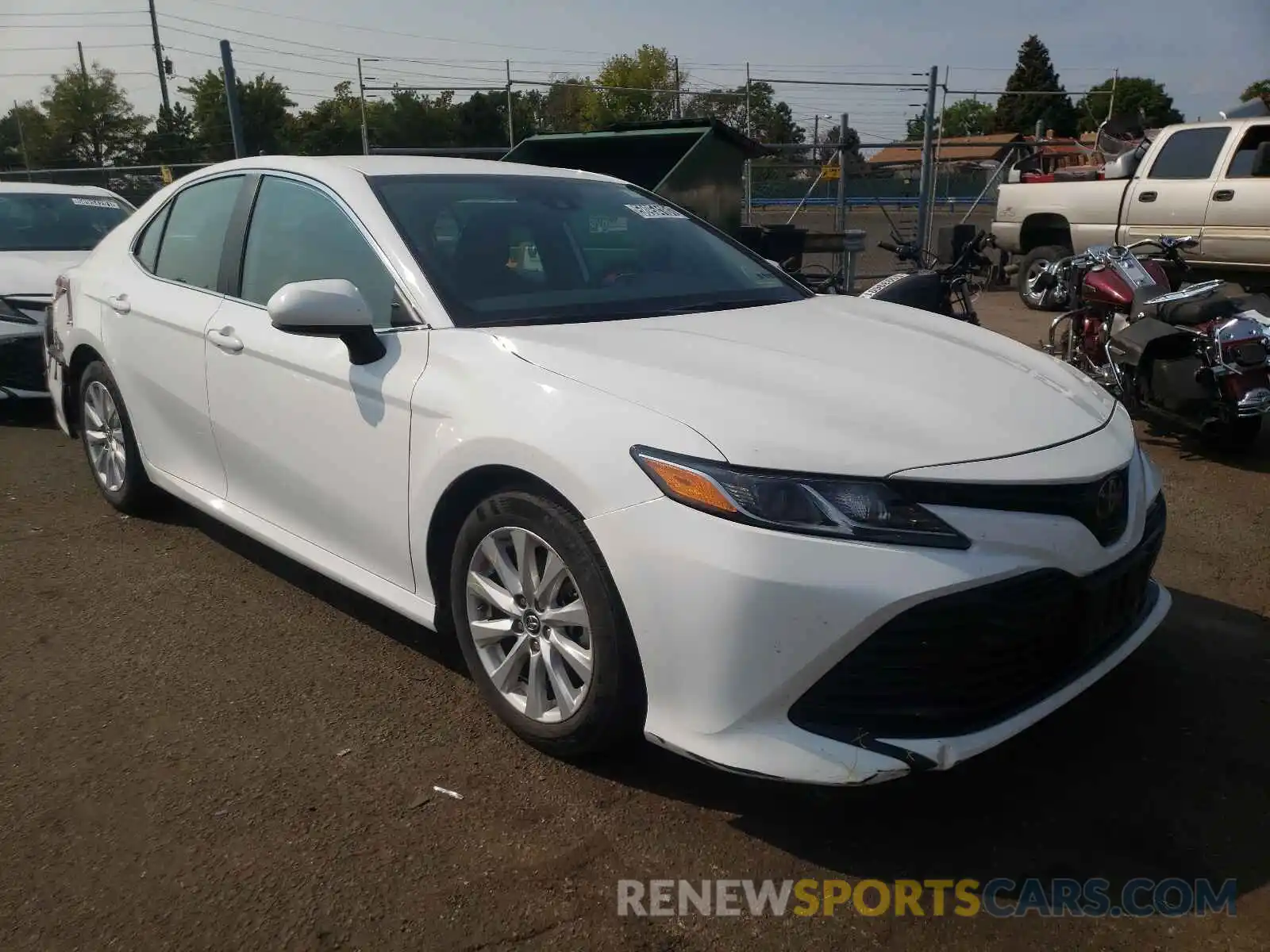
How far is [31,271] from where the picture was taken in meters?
6.79

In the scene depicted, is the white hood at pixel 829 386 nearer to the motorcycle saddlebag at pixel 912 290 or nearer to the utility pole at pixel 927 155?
the motorcycle saddlebag at pixel 912 290

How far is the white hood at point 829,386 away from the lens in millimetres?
2264

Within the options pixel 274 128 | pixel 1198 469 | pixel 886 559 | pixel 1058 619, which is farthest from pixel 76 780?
pixel 274 128

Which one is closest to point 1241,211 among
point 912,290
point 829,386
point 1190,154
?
point 1190,154

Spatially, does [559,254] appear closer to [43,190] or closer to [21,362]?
[21,362]

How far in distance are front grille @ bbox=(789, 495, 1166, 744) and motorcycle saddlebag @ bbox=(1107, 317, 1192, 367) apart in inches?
143

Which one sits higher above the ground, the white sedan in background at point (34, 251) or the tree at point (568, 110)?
the tree at point (568, 110)

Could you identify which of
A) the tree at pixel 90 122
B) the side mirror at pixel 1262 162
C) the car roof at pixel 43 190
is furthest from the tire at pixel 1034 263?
the tree at pixel 90 122

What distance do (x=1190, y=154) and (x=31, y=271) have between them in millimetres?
9663

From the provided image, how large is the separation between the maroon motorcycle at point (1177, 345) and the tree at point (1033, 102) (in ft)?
36.7

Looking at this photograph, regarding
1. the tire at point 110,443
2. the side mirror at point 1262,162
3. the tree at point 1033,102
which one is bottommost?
the tire at point 110,443

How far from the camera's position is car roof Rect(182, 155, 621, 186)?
3.39 m

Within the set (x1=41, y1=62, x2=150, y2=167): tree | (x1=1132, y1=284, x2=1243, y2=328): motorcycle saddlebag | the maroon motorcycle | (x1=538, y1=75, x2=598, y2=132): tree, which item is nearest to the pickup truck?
the maroon motorcycle

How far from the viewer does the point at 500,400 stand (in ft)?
8.50
